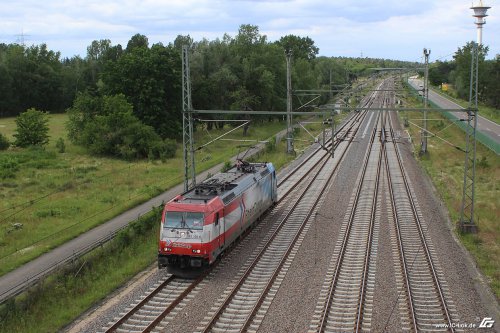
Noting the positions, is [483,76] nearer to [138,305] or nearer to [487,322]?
[487,322]

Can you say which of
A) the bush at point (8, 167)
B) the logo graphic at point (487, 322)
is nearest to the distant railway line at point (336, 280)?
the logo graphic at point (487, 322)

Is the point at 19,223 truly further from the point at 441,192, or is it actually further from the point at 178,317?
the point at 441,192

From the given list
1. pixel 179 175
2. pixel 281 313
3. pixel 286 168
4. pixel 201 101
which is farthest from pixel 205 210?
pixel 201 101

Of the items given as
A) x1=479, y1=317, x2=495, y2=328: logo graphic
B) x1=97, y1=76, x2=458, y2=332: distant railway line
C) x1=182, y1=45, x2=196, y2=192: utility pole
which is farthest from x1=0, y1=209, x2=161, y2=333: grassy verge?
x1=479, y1=317, x2=495, y2=328: logo graphic

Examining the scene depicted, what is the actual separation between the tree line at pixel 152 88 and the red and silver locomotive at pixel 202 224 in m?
30.2

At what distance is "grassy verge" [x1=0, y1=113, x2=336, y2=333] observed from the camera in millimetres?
16953

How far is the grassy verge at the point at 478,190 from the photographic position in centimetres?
2283

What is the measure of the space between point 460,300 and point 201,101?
185ft

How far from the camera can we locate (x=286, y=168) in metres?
47.0

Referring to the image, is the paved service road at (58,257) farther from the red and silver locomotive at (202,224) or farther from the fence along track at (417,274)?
the fence along track at (417,274)

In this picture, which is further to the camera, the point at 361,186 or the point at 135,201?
the point at 361,186

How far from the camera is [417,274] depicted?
20.8m

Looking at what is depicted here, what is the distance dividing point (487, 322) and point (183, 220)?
1144 cm

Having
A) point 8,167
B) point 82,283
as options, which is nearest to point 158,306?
point 82,283
